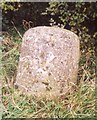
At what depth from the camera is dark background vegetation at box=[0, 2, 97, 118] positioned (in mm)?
3383

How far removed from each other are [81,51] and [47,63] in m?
1.23

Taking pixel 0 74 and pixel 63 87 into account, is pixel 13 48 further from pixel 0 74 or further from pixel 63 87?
pixel 63 87

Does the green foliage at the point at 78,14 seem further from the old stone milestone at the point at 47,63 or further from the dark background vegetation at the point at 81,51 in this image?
the old stone milestone at the point at 47,63

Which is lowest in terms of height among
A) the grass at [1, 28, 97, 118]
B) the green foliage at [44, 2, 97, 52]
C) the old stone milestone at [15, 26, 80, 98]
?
the grass at [1, 28, 97, 118]

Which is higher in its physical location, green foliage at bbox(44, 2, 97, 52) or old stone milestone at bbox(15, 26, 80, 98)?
green foliage at bbox(44, 2, 97, 52)

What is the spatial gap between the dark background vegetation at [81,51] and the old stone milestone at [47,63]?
0.43 ft

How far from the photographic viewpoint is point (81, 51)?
182 inches

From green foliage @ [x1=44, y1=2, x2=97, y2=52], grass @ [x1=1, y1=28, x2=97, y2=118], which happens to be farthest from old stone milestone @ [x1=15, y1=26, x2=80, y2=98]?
green foliage @ [x1=44, y1=2, x2=97, y2=52]

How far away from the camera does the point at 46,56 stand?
350 centimetres

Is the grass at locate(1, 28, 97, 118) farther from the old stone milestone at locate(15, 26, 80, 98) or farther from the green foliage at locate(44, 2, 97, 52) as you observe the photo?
the green foliage at locate(44, 2, 97, 52)

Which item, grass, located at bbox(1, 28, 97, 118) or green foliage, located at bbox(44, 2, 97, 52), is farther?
green foliage, located at bbox(44, 2, 97, 52)

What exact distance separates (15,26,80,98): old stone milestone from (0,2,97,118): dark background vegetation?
13 centimetres

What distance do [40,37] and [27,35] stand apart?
0.16 metres

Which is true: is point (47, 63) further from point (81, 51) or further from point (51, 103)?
point (81, 51)
